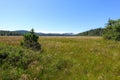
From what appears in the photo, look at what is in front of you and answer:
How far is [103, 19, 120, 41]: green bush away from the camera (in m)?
33.2

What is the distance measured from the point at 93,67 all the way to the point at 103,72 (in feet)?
3.04

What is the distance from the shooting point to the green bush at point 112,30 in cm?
3316

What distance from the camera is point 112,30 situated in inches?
1366

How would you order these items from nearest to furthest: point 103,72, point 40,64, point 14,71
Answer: point 14,71 → point 103,72 → point 40,64

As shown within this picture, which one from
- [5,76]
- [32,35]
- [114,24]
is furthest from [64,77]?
[114,24]

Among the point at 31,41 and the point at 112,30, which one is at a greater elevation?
the point at 112,30

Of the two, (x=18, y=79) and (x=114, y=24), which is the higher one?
(x=114, y=24)

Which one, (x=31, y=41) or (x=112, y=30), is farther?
(x=112, y=30)

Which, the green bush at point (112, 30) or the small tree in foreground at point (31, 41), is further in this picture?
the green bush at point (112, 30)

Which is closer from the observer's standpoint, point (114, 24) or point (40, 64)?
point (40, 64)

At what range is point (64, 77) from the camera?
870 cm

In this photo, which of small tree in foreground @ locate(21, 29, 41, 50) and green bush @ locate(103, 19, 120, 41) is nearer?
small tree in foreground @ locate(21, 29, 41, 50)

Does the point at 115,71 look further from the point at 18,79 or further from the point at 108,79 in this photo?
the point at 18,79

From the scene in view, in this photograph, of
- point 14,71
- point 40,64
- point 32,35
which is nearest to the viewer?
point 14,71
